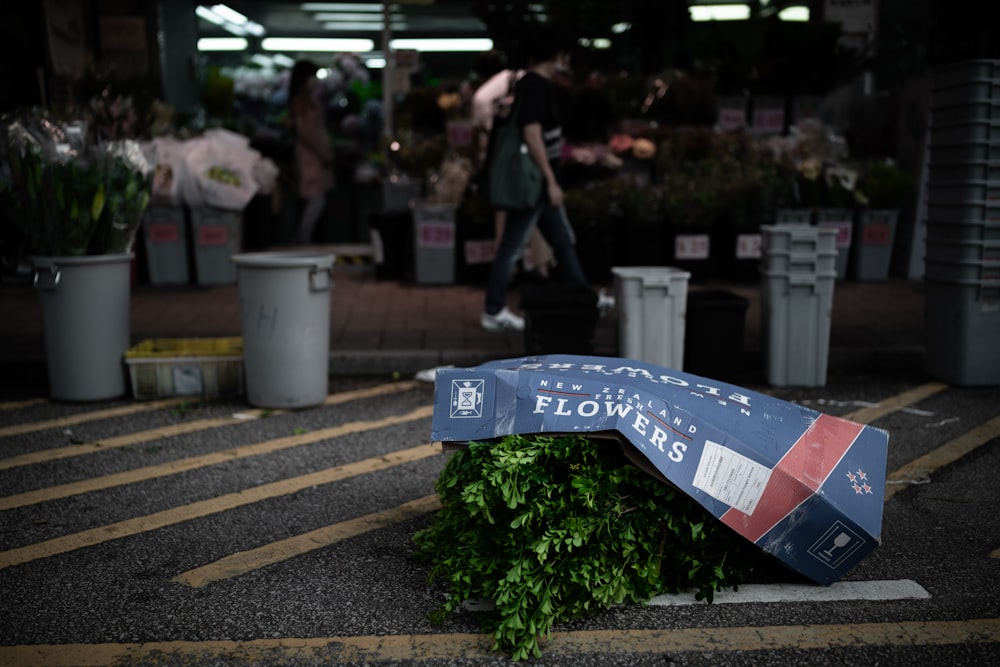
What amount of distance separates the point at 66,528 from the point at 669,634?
8.05 feet

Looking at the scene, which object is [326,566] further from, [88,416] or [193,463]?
[88,416]

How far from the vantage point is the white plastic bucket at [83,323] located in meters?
5.83

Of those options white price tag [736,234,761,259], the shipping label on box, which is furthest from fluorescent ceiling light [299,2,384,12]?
the shipping label on box

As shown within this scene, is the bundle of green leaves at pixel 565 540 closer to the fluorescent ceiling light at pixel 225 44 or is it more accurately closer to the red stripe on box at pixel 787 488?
the red stripe on box at pixel 787 488

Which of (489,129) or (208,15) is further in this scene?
(208,15)

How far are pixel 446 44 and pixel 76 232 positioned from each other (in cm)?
1394

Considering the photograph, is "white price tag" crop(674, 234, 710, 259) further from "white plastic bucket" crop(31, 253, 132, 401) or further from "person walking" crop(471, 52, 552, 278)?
"white plastic bucket" crop(31, 253, 132, 401)

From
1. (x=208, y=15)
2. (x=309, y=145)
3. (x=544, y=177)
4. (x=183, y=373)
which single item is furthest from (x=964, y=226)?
(x=208, y=15)

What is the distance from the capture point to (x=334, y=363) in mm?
6719

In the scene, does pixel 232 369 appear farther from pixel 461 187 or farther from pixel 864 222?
pixel 864 222

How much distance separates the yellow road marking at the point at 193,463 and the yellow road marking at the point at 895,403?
248 centimetres

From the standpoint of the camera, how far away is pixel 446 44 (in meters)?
18.8

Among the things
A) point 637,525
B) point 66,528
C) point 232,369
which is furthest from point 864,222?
point 66,528

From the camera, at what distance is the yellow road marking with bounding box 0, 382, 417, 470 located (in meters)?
4.91
